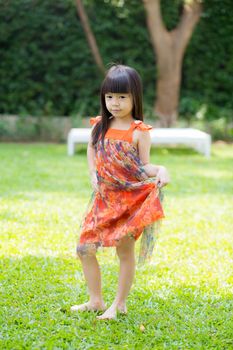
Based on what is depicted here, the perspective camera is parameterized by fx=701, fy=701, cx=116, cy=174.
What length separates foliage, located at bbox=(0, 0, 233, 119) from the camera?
14680 millimetres

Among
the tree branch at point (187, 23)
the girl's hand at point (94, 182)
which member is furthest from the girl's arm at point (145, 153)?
the tree branch at point (187, 23)

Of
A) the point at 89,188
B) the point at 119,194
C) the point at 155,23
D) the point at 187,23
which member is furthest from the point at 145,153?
the point at 187,23

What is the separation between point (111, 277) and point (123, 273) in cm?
80

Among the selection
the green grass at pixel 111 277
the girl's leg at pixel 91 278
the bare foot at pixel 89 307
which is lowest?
the green grass at pixel 111 277

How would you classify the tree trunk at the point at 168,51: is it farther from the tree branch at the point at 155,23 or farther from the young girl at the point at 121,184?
the young girl at the point at 121,184

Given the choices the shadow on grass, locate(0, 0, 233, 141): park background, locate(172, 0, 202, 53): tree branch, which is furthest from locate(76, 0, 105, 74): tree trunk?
the shadow on grass

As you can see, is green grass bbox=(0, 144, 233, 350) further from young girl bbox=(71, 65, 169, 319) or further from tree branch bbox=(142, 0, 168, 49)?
tree branch bbox=(142, 0, 168, 49)

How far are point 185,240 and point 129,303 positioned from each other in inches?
64.1

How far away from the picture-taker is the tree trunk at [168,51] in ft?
45.5

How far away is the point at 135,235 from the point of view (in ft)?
11.2

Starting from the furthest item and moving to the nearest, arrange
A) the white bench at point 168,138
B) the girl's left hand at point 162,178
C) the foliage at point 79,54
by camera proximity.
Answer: the foliage at point 79,54 → the white bench at point 168,138 → the girl's left hand at point 162,178

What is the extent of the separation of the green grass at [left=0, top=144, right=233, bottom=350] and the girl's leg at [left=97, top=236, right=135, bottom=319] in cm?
7

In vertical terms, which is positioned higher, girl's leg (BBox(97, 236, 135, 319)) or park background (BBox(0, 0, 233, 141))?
park background (BBox(0, 0, 233, 141))

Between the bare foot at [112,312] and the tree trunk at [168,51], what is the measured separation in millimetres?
10825
